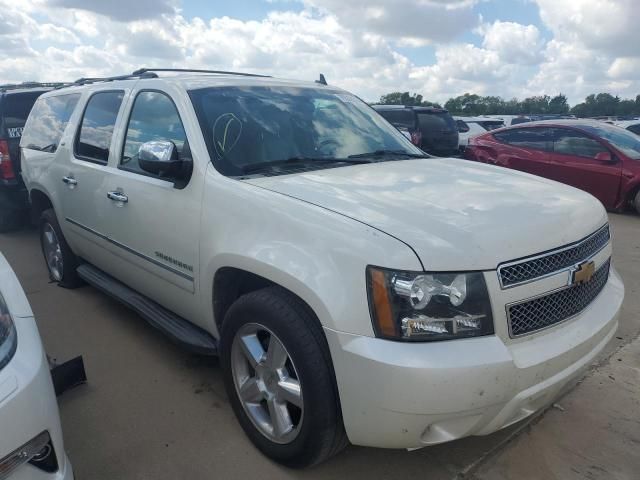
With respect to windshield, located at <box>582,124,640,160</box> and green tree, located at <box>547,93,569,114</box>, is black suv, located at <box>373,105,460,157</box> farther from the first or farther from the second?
green tree, located at <box>547,93,569,114</box>

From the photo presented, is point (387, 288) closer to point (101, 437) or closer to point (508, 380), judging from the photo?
point (508, 380)

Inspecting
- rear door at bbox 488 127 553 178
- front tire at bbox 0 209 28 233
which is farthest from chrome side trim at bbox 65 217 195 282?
rear door at bbox 488 127 553 178

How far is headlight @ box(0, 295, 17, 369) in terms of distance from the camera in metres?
1.75

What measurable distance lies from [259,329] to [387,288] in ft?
2.54

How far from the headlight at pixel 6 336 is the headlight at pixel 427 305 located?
1.26 metres

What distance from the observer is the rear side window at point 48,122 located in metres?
4.57

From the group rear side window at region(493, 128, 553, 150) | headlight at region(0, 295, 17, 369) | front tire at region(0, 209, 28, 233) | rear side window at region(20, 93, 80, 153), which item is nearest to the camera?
headlight at region(0, 295, 17, 369)

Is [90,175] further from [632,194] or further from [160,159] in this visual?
[632,194]

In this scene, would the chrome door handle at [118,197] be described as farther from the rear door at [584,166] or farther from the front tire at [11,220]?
the rear door at [584,166]

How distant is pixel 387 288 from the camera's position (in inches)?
76.4

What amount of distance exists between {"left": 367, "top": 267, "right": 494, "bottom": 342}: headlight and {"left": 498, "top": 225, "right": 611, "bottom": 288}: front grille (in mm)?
133

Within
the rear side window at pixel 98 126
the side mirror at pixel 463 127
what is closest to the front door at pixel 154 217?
the rear side window at pixel 98 126

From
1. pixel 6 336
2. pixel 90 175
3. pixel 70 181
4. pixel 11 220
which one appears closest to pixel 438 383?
pixel 6 336

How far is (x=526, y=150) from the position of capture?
928 centimetres
